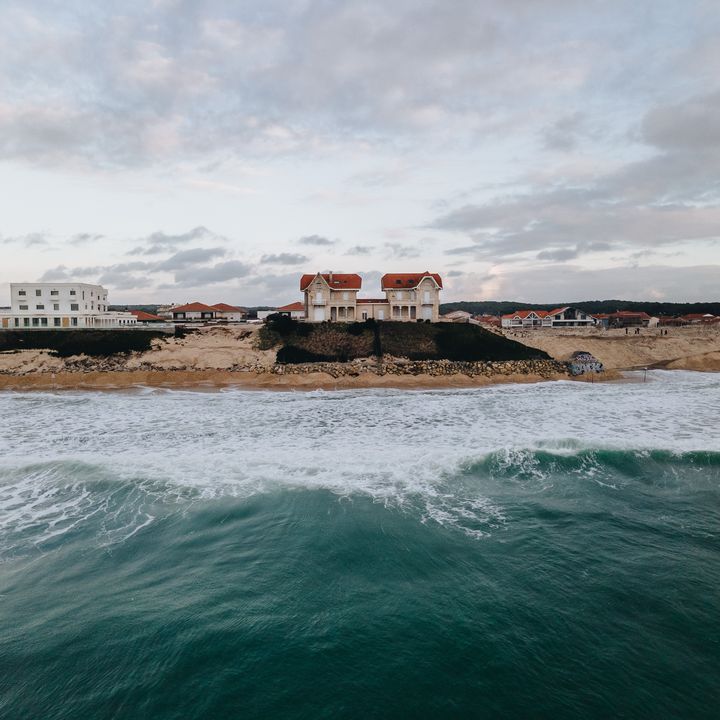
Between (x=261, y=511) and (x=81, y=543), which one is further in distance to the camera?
(x=261, y=511)

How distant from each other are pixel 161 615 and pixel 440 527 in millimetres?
8026

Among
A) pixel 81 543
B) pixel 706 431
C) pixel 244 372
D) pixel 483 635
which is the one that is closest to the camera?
pixel 483 635

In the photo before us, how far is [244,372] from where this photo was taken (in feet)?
158

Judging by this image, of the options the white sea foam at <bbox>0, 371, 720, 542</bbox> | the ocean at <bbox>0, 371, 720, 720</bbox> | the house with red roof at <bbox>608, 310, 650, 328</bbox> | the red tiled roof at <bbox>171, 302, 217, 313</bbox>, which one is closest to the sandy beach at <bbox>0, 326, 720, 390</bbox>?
the white sea foam at <bbox>0, 371, 720, 542</bbox>

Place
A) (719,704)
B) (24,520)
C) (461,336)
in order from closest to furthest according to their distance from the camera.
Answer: (719,704) < (24,520) < (461,336)

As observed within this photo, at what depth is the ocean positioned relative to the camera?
816 cm

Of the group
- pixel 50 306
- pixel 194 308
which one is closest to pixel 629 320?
pixel 194 308

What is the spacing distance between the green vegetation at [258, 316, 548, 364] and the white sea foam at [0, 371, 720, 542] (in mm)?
14012

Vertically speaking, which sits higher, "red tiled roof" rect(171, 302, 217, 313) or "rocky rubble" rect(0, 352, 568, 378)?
"red tiled roof" rect(171, 302, 217, 313)

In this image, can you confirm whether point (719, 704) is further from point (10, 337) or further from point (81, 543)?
point (10, 337)

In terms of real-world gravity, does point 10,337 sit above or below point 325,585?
above

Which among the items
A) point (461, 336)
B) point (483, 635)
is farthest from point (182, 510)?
point (461, 336)

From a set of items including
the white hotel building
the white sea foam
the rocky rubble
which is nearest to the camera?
the white sea foam

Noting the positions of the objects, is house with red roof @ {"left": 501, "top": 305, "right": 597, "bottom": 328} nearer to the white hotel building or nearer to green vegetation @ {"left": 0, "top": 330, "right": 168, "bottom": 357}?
Result: green vegetation @ {"left": 0, "top": 330, "right": 168, "bottom": 357}
